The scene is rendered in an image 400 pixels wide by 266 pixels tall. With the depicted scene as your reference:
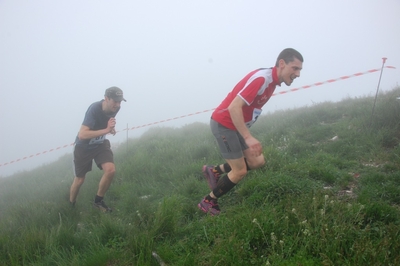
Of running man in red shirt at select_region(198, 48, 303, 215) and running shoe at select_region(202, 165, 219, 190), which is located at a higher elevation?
running man in red shirt at select_region(198, 48, 303, 215)

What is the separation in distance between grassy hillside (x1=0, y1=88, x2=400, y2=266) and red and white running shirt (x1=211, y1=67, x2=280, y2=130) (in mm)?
951

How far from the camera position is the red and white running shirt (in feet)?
10.2

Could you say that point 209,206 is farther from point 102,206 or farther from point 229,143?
point 102,206

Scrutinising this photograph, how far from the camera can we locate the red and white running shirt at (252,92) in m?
3.10

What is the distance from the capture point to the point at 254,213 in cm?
289

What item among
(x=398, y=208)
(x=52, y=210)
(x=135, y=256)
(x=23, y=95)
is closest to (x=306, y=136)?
(x=398, y=208)

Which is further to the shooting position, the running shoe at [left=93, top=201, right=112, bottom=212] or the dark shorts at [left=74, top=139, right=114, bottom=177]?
the dark shorts at [left=74, top=139, right=114, bottom=177]

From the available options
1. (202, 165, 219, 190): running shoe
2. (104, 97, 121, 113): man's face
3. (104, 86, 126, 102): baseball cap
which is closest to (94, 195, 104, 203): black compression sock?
(104, 97, 121, 113): man's face

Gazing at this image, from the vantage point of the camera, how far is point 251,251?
2.48 meters

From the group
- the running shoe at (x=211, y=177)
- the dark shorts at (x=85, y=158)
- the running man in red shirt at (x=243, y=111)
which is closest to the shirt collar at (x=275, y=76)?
the running man in red shirt at (x=243, y=111)

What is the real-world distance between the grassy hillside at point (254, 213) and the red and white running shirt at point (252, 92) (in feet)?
3.12

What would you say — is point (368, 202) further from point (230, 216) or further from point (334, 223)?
point (230, 216)

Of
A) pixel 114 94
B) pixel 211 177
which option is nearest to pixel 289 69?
pixel 211 177

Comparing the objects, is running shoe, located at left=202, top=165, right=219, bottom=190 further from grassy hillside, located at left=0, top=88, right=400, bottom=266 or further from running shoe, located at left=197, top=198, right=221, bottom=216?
running shoe, located at left=197, top=198, right=221, bottom=216
